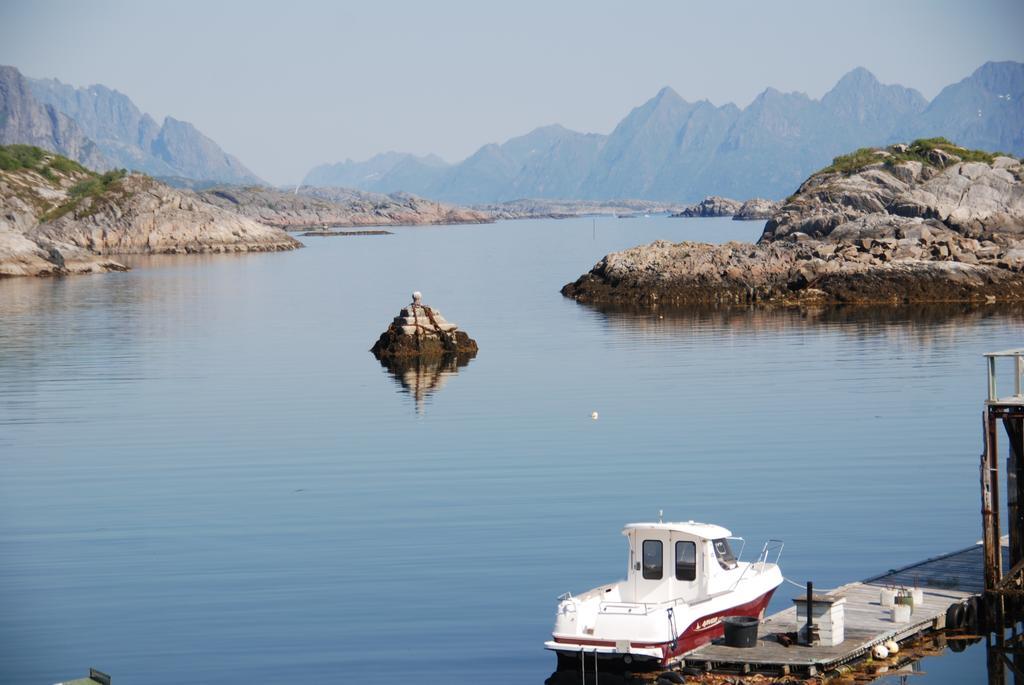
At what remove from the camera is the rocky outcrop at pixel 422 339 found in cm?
7275

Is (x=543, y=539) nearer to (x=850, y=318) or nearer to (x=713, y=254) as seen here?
(x=850, y=318)

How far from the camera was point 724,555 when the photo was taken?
91.2ft

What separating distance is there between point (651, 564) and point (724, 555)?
153 centimetres

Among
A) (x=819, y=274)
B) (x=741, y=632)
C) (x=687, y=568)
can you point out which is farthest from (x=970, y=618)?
(x=819, y=274)

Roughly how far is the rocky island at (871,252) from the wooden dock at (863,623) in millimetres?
61714

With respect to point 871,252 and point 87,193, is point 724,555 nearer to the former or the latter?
point 871,252

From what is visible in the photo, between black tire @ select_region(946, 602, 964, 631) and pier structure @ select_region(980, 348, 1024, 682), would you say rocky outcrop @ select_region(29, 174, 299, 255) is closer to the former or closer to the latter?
pier structure @ select_region(980, 348, 1024, 682)

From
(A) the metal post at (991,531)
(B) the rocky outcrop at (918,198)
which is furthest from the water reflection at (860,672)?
(B) the rocky outcrop at (918,198)

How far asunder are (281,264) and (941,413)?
414ft

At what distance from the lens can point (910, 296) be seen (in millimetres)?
91062

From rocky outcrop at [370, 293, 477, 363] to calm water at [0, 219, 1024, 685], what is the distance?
197cm

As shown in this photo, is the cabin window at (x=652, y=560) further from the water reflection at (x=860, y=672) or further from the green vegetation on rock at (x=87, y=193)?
the green vegetation on rock at (x=87, y=193)

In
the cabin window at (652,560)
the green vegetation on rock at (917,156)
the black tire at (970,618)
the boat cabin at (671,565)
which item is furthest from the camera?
the green vegetation on rock at (917,156)

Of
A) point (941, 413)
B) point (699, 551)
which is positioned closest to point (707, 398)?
point (941, 413)
